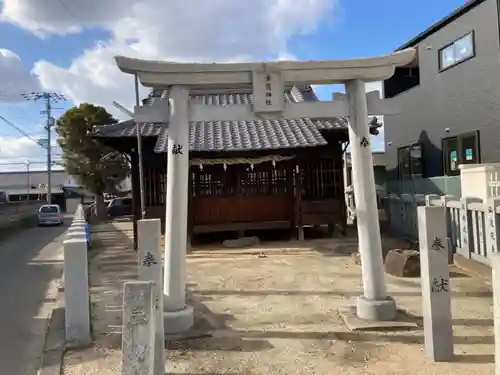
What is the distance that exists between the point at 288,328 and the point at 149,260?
2.02m

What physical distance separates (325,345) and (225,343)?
117 cm

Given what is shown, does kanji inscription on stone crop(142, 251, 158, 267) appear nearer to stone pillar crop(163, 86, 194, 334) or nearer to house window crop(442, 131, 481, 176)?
stone pillar crop(163, 86, 194, 334)

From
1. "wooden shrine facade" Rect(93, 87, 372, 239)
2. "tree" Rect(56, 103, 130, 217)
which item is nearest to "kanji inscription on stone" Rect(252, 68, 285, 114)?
"wooden shrine facade" Rect(93, 87, 372, 239)

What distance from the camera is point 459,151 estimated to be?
52.0 feet

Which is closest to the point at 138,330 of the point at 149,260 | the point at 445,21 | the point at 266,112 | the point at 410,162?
the point at 149,260

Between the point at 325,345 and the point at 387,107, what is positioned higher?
the point at 387,107

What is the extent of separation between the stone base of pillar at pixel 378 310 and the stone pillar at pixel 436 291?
129cm

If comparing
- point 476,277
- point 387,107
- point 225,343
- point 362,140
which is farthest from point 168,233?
point 476,277

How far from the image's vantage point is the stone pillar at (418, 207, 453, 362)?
17.1ft

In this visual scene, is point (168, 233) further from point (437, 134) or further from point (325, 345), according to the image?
point (437, 134)

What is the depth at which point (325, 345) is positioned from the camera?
5.89 metres

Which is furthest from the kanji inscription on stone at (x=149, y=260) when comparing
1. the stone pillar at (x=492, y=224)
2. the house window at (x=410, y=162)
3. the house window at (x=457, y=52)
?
the house window at (x=410, y=162)

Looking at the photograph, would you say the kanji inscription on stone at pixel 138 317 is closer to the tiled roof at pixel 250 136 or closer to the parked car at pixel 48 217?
the tiled roof at pixel 250 136

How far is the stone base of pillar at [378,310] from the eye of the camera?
21.8ft
